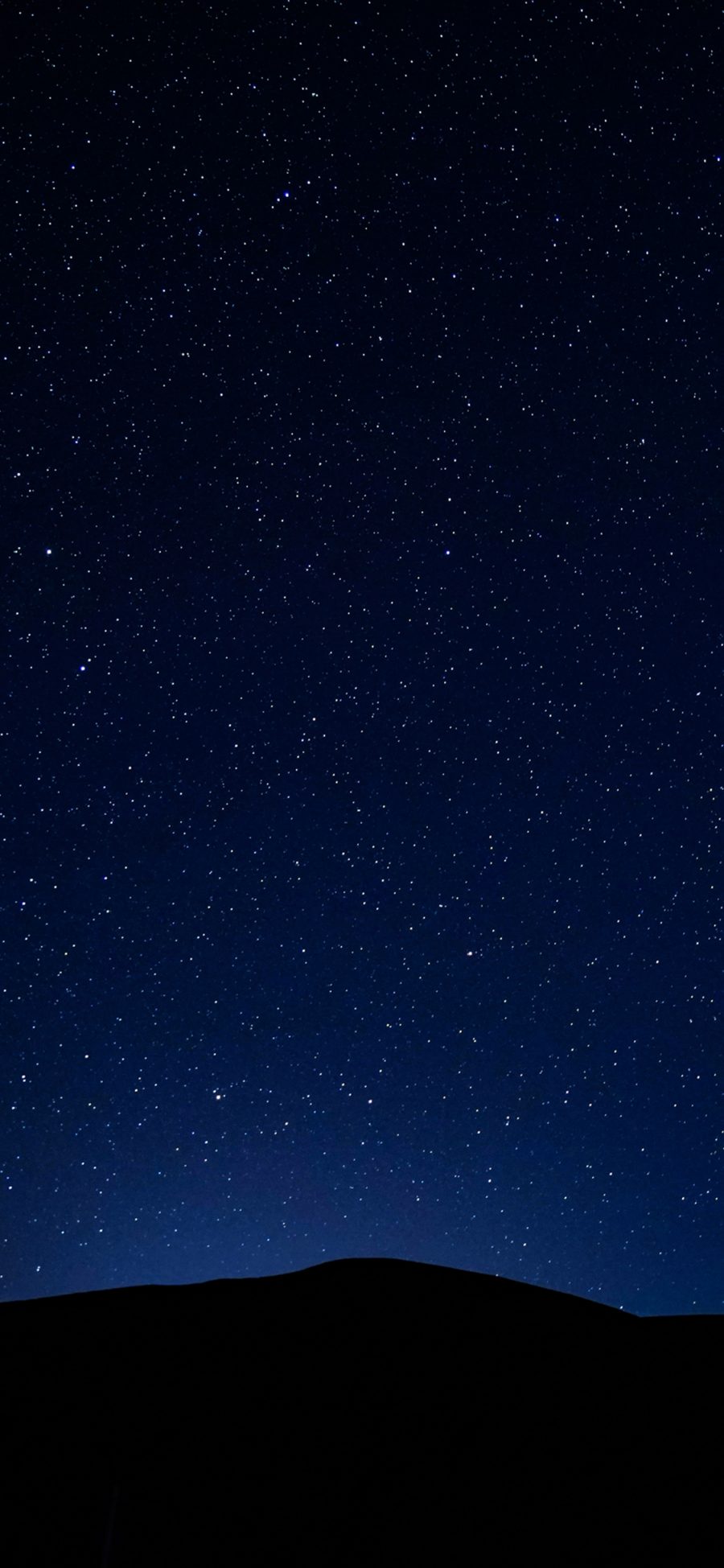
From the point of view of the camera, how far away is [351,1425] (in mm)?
4312

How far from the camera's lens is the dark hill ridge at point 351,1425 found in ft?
13.1

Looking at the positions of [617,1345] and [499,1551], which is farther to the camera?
[617,1345]

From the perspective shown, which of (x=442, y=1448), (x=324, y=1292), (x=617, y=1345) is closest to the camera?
(x=442, y=1448)

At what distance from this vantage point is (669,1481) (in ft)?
13.1

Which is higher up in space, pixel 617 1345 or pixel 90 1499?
pixel 617 1345

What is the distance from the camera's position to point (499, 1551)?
154 inches

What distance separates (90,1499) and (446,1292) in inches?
69.3

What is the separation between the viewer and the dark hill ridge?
399 cm

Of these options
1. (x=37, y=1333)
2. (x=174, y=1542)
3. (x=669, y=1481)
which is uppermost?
(x=37, y=1333)

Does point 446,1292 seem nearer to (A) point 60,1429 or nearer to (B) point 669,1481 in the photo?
(B) point 669,1481

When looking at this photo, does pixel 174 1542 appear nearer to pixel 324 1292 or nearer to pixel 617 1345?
pixel 324 1292

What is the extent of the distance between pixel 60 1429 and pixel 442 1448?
1.58 metres

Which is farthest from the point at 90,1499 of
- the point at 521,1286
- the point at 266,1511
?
the point at 521,1286

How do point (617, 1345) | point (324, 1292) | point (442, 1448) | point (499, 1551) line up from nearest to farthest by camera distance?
point (499, 1551) < point (442, 1448) < point (617, 1345) < point (324, 1292)
